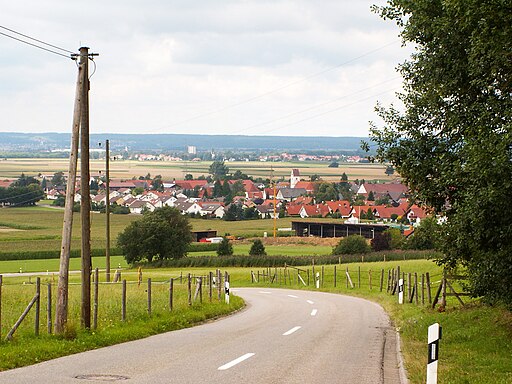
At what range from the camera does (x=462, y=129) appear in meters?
21.0

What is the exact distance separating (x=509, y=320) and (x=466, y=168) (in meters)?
7.09

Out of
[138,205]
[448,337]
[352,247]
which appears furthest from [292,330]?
[138,205]

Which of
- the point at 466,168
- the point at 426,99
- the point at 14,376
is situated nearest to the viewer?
the point at 14,376

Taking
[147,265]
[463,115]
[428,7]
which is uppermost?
[428,7]

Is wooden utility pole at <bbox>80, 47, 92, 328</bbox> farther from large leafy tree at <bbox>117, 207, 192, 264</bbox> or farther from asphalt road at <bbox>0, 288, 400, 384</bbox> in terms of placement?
large leafy tree at <bbox>117, 207, 192, 264</bbox>

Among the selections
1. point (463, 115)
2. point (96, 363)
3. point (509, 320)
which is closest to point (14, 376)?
point (96, 363)

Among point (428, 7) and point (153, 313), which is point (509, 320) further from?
point (153, 313)

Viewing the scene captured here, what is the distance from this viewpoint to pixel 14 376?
45.9 ft

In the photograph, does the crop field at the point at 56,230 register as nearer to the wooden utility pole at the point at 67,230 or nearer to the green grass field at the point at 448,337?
the green grass field at the point at 448,337

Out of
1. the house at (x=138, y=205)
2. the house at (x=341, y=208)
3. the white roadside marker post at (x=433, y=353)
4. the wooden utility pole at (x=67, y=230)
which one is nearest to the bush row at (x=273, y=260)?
the wooden utility pole at (x=67, y=230)

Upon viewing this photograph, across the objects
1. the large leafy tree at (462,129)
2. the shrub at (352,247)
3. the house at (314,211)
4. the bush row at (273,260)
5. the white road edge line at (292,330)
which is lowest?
the bush row at (273,260)

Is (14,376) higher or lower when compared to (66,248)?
lower

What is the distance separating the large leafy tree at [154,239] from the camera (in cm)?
8781

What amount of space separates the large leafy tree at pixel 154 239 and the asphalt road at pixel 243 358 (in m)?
60.7
